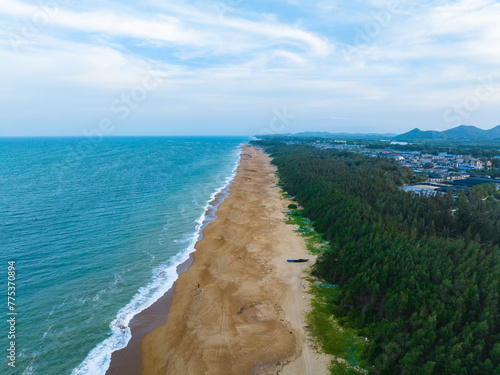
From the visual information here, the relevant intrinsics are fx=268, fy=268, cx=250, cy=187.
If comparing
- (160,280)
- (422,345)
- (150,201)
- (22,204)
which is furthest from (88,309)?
(22,204)

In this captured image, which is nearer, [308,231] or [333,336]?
[333,336]

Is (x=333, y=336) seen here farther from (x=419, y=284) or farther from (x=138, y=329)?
(x=138, y=329)

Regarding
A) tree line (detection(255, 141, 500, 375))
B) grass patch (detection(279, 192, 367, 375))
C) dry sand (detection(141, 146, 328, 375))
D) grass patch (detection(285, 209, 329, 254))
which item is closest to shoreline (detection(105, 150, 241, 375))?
dry sand (detection(141, 146, 328, 375))

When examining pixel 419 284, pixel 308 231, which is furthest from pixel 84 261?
pixel 419 284

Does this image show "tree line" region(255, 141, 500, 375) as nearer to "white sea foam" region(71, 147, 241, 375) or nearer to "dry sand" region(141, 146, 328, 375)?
"dry sand" region(141, 146, 328, 375)

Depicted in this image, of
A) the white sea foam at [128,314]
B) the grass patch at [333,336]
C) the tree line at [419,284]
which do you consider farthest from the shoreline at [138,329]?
the tree line at [419,284]

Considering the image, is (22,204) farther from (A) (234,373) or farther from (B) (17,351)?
(A) (234,373)

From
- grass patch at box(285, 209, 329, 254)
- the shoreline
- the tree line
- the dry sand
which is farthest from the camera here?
grass patch at box(285, 209, 329, 254)
